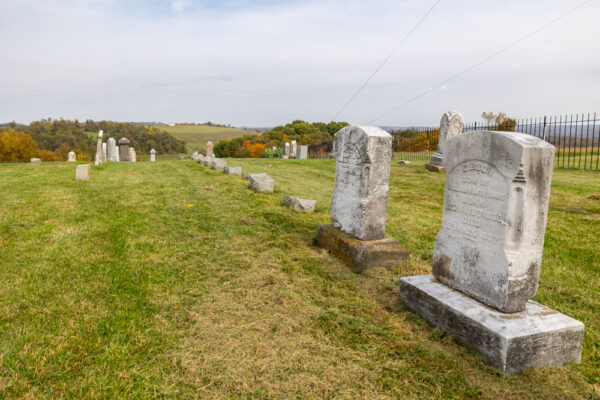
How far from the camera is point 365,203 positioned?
15.7 feet

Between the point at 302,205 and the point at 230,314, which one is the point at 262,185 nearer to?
the point at 302,205

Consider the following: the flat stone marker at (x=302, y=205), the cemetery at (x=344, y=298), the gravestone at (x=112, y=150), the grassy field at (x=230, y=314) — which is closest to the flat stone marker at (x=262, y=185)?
the flat stone marker at (x=302, y=205)

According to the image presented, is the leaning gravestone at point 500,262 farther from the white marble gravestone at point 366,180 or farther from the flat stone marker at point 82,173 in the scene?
the flat stone marker at point 82,173

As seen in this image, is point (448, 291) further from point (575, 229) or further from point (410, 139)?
point (410, 139)

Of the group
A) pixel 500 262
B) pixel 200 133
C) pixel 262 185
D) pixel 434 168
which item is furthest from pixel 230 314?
pixel 200 133

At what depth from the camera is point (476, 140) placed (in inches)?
128

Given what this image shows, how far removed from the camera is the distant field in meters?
86.1

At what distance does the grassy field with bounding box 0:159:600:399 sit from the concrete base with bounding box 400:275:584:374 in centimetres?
9

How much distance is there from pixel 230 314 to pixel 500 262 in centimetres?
247

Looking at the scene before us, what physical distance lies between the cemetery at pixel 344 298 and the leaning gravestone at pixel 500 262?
0.01 m

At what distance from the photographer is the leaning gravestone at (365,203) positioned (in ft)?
15.2

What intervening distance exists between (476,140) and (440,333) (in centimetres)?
177

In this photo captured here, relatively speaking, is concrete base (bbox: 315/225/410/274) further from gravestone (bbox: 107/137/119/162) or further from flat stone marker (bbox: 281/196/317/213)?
gravestone (bbox: 107/137/119/162)

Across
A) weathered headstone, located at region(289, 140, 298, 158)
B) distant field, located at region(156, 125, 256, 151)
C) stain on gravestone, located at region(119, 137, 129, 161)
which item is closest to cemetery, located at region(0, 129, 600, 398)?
stain on gravestone, located at region(119, 137, 129, 161)
